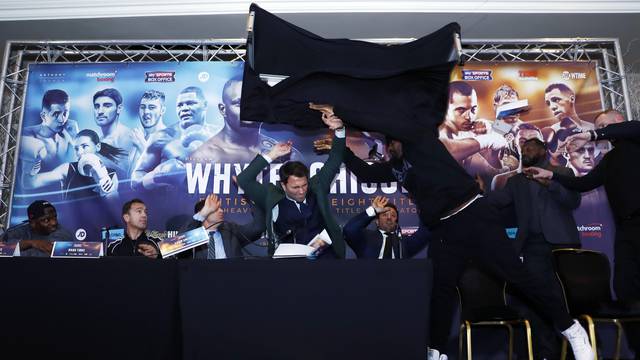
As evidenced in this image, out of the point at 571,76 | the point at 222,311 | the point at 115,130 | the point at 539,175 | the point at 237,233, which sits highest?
the point at 571,76

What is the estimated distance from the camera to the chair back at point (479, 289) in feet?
12.6

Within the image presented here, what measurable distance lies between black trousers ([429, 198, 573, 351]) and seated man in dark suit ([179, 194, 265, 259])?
Answer: 1722 mm

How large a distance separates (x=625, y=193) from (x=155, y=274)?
3.18m

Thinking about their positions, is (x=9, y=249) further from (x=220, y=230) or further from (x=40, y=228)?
(x=40, y=228)

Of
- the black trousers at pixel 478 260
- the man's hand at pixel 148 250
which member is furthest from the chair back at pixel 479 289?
the man's hand at pixel 148 250

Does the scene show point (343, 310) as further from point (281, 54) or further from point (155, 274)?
point (281, 54)

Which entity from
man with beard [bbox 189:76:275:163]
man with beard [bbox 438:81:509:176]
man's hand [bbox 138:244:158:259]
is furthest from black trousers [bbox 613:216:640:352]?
man's hand [bbox 138:244:158:259]

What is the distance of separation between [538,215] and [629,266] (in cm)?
84

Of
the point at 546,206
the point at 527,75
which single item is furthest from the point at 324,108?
the point at 527,75

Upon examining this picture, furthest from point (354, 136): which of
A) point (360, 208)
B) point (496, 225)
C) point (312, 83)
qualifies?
point (496, 225)

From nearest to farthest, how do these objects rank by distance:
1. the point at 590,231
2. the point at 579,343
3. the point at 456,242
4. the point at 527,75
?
the point at 579,343 → the point at 456,242 → the point at 590,231 → the point at 527,75

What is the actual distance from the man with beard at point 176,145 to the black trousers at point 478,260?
2.50 m

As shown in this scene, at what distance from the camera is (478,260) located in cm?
283

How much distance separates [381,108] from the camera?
3705 mm
